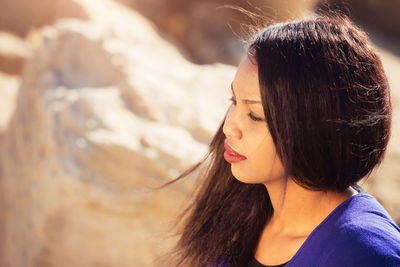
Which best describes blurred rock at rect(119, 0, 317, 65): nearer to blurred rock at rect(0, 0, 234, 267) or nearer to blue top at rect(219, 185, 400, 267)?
blurred rock at rect(0, 0, 234, 267)

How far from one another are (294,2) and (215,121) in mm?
4243

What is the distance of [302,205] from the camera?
1.38 meters

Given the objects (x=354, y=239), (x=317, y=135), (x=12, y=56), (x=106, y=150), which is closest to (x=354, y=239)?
(x=354, y=239)

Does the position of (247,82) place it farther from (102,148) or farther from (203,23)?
(203,23)

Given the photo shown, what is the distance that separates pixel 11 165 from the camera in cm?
360

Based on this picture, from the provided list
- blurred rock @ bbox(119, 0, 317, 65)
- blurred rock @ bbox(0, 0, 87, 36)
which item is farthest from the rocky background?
blurred rock @ bbox(0, 0, 87, 36)

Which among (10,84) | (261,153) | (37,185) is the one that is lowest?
(10,84)

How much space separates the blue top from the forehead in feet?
1.15

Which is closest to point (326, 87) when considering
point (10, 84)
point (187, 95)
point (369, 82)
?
point (369, 82)

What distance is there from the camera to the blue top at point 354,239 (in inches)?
42.9

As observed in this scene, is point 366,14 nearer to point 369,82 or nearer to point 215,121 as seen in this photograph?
point 215,121

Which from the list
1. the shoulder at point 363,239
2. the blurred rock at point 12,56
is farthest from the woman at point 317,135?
the blurred rock at point 12,56

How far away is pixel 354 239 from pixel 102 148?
1.71 metres

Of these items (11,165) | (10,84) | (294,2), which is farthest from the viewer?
(294,2)
